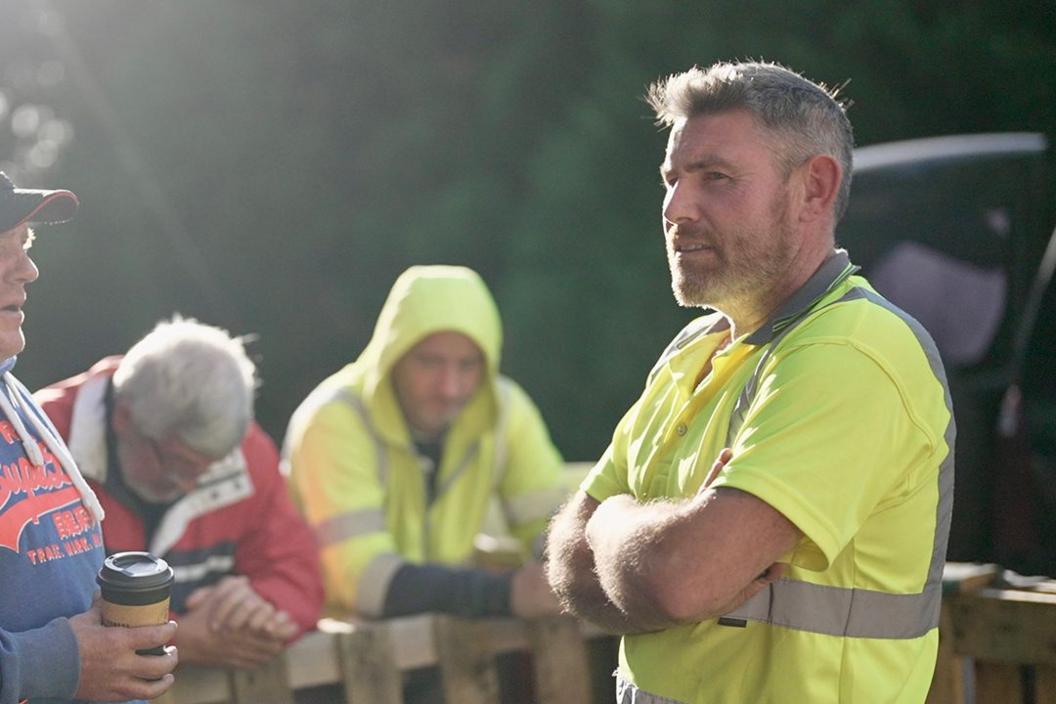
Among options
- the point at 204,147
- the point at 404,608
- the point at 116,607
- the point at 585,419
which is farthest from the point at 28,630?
the point at 204,147

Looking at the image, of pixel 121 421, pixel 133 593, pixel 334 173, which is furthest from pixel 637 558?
pixel 334 173

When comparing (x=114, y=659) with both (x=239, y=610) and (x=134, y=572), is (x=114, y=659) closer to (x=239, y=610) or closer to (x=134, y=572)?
→ (x=134, y=572)

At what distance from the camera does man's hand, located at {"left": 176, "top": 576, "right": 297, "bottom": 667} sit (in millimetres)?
3861

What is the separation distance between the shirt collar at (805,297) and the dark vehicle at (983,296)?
3313 mm

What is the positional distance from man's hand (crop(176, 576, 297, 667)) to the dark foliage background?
5.95 metres

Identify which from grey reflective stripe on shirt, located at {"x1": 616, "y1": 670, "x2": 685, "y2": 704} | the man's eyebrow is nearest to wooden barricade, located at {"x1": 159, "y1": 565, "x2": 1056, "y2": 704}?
grey reflective stripe on shirt, located at {"x1": 616, "y1": 670, "x2": 685, "y2": 704}

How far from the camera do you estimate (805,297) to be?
8.48 ft

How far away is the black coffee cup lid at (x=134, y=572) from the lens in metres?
2.68

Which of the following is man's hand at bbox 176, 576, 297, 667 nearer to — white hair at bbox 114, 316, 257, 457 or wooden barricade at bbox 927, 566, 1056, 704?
white hair at bbox 114, 316, 257, 457

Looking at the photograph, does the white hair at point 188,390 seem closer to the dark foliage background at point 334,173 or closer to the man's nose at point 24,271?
the man's nose at point 24,271

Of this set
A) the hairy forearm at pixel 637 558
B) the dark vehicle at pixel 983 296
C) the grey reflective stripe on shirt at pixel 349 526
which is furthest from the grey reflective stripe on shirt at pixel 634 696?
the dark vehicle at pixel 983 296

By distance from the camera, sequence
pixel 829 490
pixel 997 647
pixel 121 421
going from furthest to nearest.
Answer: pixel 121 421, pixel 997 647, pixel 829 490

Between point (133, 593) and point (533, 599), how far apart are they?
6.09ft

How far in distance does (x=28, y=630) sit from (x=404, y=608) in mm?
2016
